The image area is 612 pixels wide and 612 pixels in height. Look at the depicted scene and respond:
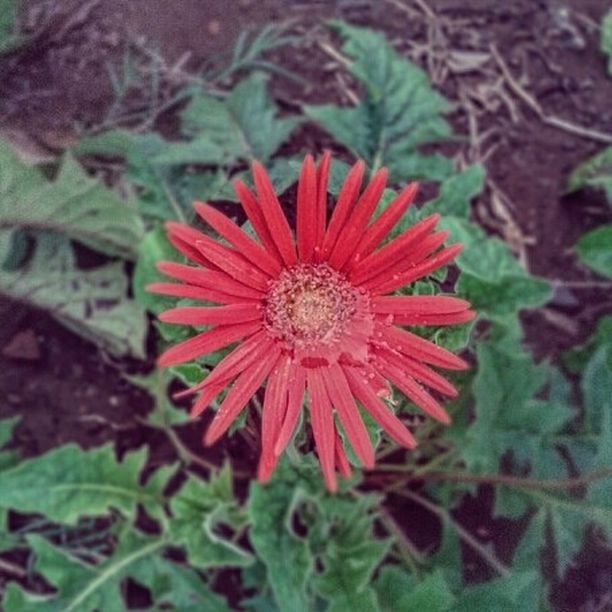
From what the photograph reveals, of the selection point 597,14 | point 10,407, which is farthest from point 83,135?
point 597,14

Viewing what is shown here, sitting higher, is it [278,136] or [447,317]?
[278,136]

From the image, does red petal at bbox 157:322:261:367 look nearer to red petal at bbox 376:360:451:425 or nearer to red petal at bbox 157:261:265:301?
red petal at bbox 157:261:265:301

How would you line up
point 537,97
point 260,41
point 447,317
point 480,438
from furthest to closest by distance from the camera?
point 537,97, point 260,41, point 480,438, point 447,317

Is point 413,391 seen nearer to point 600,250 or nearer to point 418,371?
point 418,371

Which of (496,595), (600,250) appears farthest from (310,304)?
(600,250)

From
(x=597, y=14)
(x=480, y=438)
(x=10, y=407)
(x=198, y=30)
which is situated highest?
(x=597, y=14)

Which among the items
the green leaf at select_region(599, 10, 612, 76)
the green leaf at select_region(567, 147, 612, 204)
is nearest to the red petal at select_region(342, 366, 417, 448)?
the green leaf at select_region(567, 147, 612, 204)

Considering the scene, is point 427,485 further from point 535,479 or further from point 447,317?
point 447,317
